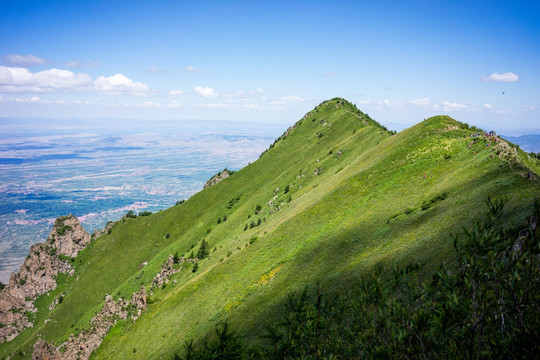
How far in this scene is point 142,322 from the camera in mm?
59406

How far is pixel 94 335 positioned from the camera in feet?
215

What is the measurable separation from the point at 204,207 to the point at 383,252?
107515 millimetres

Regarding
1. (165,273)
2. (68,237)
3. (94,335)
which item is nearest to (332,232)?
(94,335)

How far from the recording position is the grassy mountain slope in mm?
30891

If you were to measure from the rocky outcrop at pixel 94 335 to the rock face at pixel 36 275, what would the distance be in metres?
71.1

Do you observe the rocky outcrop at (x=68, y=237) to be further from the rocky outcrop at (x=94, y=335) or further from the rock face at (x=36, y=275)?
the rocky outcrop at (x=94, y=335)

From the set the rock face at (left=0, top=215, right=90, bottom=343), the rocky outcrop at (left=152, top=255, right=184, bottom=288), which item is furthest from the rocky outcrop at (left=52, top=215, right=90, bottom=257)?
the rocky outcrop at (left=152, top=255, right=184, bottom=288)

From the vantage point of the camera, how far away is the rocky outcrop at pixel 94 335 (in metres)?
62.8

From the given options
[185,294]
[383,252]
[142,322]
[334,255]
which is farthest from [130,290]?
[383,252]

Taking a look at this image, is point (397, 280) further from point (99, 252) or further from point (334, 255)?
point (99, 252)

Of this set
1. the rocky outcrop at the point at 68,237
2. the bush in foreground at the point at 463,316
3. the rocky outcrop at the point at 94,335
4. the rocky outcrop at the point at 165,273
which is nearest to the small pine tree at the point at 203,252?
the rocky outcrop at the point at 165,273

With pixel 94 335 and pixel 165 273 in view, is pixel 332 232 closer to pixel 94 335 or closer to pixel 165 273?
pixel 94 335

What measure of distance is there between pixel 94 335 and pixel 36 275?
92.2 metres

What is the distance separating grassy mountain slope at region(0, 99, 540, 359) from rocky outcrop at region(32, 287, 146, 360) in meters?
2.47
